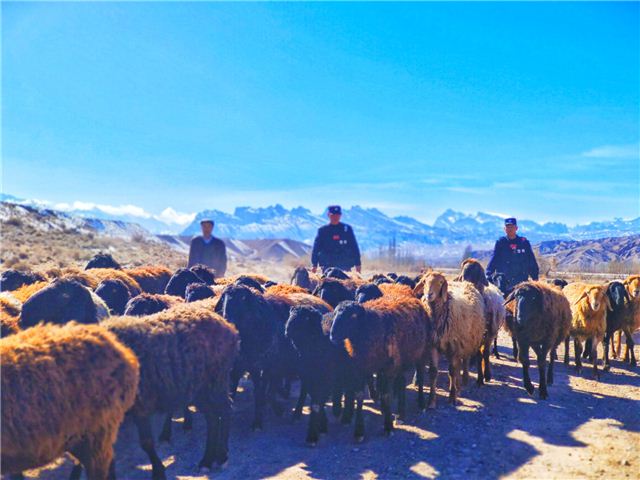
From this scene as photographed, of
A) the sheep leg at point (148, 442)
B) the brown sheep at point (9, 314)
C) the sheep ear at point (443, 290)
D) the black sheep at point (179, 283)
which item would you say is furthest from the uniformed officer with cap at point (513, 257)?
the brown sheep at point (9, 314)

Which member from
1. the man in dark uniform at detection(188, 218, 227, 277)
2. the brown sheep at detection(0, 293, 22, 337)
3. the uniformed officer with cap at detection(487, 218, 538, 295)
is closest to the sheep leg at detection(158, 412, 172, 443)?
the brown sheep at detection(0, 293, 22, 337)

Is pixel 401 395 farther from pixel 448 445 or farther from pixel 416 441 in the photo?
pixel 448 445

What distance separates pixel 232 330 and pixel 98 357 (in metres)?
1.97

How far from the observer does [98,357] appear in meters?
4.61

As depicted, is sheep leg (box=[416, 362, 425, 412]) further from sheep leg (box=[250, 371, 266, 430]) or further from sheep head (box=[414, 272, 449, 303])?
sheep leg (box=[250, 371, 266, 430])

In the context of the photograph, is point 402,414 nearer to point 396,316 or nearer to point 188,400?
point 396,316

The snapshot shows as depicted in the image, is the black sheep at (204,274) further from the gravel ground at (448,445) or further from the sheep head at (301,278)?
the gravel ground at (448,445)

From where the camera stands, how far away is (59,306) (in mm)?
6344

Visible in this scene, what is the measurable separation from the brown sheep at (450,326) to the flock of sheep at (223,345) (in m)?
0.03

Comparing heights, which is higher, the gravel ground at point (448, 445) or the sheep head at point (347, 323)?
the sheep head at point (347, 323)

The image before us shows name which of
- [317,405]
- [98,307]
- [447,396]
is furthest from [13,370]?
[447,396]

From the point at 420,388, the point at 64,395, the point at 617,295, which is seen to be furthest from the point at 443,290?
the point at 64,395

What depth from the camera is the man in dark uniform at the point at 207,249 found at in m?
13.2

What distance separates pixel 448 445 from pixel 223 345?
330 cm
